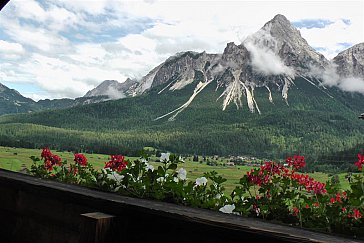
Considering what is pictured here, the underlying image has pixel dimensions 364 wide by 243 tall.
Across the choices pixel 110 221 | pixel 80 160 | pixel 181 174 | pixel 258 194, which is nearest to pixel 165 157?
pixel 181 174

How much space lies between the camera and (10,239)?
236cm

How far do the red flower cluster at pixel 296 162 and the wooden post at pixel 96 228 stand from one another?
88.5 inches

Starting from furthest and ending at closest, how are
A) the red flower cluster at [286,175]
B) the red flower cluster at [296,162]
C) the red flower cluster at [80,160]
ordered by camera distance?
the red flower cluster at [80,160] < the red flower cluster at [296,162] < the red flower cluster at [286,175]

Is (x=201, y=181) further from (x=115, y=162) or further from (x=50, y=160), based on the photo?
(x=50, y=160)

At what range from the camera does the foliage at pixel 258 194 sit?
1.91 metres

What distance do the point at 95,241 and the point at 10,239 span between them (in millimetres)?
1117

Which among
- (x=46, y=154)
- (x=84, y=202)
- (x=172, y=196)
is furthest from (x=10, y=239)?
(x=46, y=154)

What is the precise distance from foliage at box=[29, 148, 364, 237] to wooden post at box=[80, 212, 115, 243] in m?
0.58

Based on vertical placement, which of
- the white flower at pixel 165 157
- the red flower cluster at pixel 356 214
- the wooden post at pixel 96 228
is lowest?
the wooden post at pixel 96 228

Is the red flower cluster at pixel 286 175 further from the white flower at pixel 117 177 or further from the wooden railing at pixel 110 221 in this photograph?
the wooden railing at pixel 110 221

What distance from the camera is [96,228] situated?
1.52 metres

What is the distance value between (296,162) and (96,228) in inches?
93.8

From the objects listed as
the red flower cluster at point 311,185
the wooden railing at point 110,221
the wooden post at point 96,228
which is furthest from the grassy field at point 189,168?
the wooden post at point 96,228

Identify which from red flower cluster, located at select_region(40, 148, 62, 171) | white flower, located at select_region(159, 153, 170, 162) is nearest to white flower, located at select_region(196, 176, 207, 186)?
white flower, located at select_region(159, 153, 170, 162)
